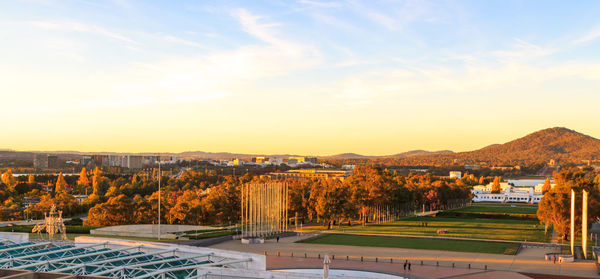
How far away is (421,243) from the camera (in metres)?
58.2

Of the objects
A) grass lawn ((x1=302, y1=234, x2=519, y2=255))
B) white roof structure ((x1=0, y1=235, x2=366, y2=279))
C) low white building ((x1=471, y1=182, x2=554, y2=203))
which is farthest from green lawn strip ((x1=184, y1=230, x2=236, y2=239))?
low white building ((x1=471, y1=182, x2=554, y2=203))

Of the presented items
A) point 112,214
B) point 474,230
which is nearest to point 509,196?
point 474,230

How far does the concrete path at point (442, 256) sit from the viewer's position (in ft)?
140

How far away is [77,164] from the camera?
153250 mm

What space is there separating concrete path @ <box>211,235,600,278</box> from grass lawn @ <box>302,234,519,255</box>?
2.27 m

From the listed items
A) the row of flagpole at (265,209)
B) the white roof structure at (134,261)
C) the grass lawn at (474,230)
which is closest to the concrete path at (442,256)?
the row of flagpole at (265,209)

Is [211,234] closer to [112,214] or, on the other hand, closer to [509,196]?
[112,214]

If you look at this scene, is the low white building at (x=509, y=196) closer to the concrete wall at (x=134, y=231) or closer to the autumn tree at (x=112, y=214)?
the autumn tree at (x=112, y=214)

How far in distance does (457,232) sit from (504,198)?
332ft

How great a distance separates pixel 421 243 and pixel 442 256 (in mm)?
9621

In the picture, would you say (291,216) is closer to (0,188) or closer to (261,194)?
(261,194)

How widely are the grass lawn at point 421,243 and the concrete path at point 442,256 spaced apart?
89.2 inches

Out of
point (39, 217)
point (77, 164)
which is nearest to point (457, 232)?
point (39, 217)

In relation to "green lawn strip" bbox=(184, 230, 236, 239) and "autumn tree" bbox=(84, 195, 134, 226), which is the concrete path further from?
"autumn tree" bbox=(84, 195, 134, 226)
